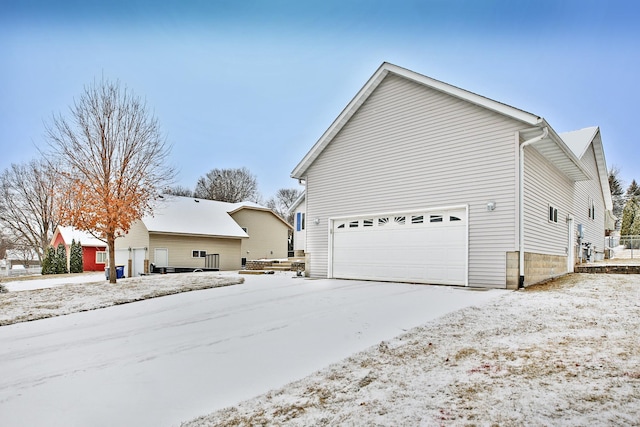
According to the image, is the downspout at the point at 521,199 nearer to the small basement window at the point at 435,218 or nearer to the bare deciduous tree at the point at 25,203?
the small basement window at the point at 435,218

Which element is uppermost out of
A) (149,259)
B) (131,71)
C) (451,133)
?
(131,71)

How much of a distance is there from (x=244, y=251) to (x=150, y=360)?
21197 millimetres

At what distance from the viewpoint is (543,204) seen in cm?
1073

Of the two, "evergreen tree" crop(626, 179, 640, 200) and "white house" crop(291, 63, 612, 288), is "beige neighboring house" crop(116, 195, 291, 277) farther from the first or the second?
"evergreen tree" crop(626, 179, 640, 200)

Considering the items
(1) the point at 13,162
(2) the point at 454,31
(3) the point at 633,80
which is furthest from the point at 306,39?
(1) the point at 13,162

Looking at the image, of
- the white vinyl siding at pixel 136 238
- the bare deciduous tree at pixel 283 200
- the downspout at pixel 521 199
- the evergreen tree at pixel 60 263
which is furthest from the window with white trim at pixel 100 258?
the downspout at pixel 521 199

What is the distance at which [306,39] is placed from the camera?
8.62 m

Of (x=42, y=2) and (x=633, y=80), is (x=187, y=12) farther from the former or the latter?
(x=633, y=80)

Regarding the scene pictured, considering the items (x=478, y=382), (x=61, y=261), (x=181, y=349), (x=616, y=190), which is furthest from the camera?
(x=616, y=190)

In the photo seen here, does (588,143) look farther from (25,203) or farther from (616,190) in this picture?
(25,203)

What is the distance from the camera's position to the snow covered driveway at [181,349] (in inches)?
138

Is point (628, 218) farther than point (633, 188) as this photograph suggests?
No

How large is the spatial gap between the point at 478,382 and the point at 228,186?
39.3 metres

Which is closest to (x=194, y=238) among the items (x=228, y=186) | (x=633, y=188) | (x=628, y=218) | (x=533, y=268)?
(x=533, y=268)
